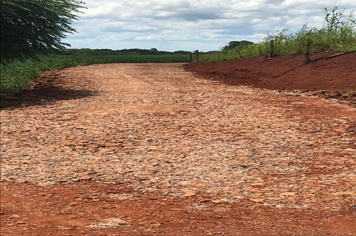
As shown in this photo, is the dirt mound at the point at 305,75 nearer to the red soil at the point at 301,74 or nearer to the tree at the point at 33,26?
the red soil at the point at 301,74

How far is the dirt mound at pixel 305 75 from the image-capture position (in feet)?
44.5

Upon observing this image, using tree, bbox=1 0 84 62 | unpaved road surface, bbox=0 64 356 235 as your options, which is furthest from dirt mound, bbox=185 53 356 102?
tree, bbox=1 0 84 62

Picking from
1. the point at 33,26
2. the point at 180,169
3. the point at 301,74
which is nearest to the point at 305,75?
the point at 301,74

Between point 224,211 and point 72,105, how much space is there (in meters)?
7.99

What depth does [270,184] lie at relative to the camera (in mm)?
5332

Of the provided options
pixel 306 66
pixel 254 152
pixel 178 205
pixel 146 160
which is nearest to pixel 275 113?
pixel 254 152

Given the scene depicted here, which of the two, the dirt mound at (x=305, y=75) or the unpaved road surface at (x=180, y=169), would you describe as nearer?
the unpaved road surface at (x=180, y=169)

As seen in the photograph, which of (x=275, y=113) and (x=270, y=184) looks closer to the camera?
(x=270, y=184)

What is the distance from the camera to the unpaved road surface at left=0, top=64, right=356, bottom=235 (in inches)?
167

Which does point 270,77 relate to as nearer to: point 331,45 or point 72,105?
point 331,45

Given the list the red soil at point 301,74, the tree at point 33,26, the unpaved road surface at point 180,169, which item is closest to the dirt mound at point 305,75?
the red soil at point 301,74

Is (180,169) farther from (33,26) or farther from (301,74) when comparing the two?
(301,74)

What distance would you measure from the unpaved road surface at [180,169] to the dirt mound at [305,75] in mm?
2483

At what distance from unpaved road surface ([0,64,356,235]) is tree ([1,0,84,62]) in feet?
8.11
